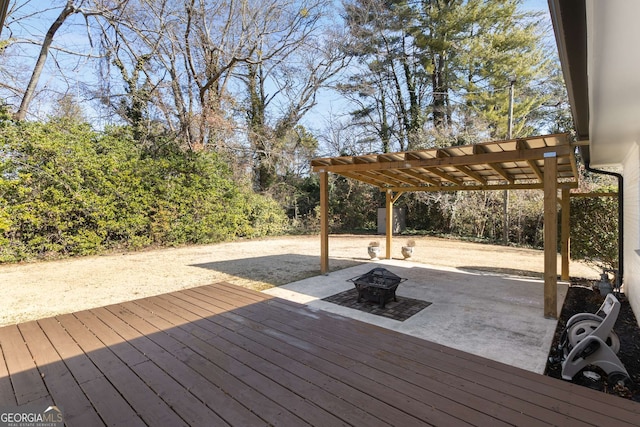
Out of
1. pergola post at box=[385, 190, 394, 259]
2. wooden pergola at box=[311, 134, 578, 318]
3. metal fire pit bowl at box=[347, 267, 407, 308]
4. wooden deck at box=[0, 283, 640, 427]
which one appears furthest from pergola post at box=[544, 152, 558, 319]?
pergola post at box=[385, 190, 394, 259]

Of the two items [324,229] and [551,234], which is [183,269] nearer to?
[324,229]

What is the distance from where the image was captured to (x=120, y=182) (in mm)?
8523

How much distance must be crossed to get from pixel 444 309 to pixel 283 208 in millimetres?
11910

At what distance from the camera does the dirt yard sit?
472 cm

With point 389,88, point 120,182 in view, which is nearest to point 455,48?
point 389,88

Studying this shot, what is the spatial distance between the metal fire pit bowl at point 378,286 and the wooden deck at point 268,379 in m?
0.98

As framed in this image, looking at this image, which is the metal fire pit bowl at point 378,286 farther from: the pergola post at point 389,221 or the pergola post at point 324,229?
the pergola post at point 389,221

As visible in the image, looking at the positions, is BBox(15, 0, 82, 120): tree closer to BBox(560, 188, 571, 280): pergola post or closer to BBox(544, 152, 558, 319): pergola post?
BBox(544, 152, 558, 319): pergola post

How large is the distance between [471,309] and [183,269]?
5.71 meters

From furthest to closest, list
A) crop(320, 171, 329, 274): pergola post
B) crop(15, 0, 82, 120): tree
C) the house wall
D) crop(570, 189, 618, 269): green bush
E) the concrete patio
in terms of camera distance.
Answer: crop(15, 0, 82, 120): tree < crop(320, 171, 329, 274): pergola post < crop(570, 189, 618, 269): green bush < the house wall < the concrete patio

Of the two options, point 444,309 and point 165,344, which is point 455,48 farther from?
point 165,344

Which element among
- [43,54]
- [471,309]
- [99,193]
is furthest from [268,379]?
[43,54]

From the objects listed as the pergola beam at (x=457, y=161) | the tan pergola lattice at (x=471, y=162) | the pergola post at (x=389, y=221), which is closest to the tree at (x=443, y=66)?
the pergola post at (x=389, y=221)

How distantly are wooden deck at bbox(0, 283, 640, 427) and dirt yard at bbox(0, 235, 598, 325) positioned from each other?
64.1 inches
